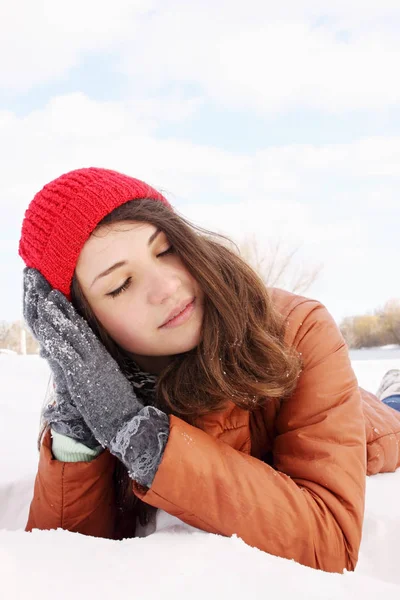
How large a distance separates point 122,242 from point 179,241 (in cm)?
19

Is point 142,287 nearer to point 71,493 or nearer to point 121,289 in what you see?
point 121,289

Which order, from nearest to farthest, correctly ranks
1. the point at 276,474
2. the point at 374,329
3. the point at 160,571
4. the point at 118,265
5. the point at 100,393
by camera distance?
the point at 160,571, the point at 276,474, the point at 100,393, the point at 118,265, the point at 374,329

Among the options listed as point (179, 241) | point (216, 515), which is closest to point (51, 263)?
point (179, 241)

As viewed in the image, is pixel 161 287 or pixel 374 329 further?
pixel 374 329

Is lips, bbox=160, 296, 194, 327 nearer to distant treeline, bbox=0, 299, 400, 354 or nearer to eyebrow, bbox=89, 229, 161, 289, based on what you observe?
eyebrow, bbox=89, 229, 161, 289

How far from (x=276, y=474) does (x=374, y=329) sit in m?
20.6

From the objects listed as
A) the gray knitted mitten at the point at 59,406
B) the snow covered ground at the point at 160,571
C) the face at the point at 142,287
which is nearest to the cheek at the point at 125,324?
the face at the point at 142,287

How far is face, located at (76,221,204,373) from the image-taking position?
168cm

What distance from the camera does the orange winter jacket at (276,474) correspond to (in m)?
1.33

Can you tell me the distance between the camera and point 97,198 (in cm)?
180

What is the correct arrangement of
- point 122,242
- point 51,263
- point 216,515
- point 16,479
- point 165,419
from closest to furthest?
point 216,515
point 165,419
point 122,242
point 51,263
point 16,479

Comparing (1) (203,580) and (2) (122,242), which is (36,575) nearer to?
(1) (203,580)

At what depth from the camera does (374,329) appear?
20.8 m

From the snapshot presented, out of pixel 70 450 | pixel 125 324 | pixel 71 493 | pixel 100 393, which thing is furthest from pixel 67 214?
pixel 71 493
